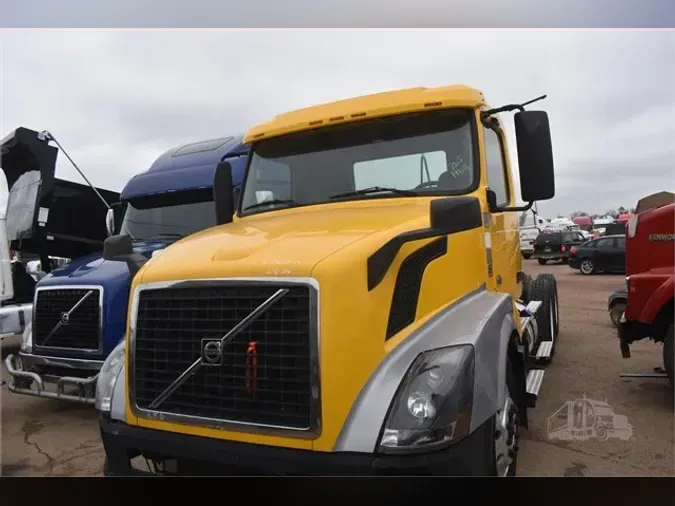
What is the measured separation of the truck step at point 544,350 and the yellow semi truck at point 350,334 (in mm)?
1889

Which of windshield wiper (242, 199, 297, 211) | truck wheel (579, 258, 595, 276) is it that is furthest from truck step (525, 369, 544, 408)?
truck wheel (579, 258, 595, 276)

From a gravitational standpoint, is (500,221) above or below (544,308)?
above

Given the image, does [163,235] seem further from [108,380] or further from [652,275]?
[652,275]

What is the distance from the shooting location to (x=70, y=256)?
20.4 ft

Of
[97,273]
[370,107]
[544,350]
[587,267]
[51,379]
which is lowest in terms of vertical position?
[587,267]

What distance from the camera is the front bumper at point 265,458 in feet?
6.53

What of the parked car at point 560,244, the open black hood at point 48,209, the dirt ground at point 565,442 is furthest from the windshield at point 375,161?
the parked car at point 560,244

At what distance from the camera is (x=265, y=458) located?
2105 mm

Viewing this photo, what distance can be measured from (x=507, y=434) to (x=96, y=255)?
432 cm

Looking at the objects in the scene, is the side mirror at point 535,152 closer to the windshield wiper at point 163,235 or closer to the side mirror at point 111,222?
the windshield wiper at point 163,235

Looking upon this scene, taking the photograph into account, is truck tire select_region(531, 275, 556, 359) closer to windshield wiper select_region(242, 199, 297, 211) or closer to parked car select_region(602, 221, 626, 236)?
parked car select_region(602, 221, 626, 236)

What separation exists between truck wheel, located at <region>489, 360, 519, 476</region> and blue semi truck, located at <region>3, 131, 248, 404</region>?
2.33 m

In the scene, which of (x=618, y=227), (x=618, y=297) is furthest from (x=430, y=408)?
(x=618, y=297)
